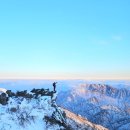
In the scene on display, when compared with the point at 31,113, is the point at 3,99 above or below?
above

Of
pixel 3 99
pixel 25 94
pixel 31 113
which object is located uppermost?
pixel 25 94

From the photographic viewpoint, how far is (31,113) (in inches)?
3022

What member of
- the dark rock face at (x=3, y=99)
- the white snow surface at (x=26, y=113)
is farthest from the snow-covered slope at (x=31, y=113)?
the dark rock face at (x=3, y=99)

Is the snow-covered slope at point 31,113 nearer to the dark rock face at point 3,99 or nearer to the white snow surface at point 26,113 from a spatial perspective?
the white snow surface at point 26,113

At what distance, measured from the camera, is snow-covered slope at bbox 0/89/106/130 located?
71.9 meters

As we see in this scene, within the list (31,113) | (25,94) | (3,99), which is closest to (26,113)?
(31,113)

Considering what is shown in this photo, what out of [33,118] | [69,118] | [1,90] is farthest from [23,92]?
[69,118]

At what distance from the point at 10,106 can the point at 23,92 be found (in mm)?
9004

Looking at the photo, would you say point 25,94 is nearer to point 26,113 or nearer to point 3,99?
point 3,99

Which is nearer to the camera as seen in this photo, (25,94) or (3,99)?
(3,99)

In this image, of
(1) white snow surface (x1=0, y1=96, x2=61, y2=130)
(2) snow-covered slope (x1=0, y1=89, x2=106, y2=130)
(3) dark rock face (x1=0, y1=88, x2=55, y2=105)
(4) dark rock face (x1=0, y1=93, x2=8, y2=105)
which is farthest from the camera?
(3) dark rock face (x1=0, y1=88, x2=55, y2=105)

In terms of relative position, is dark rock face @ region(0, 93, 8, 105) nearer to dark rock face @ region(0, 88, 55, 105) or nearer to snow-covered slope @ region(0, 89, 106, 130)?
dark rock face @ region(0, 88, 55, 105)

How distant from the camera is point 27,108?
7875 cm

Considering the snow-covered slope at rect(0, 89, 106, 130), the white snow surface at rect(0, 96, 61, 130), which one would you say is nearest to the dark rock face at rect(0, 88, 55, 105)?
the snow-covered slope at rect(0, 89, 106, 130)
